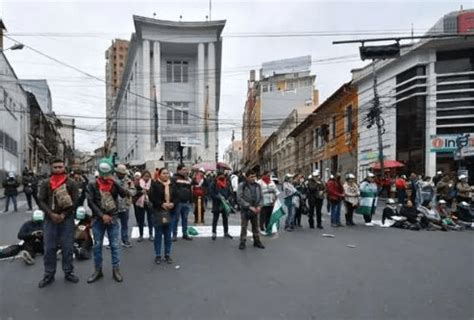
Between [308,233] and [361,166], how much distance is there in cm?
2427

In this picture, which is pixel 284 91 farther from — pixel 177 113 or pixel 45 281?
pixel 45 281

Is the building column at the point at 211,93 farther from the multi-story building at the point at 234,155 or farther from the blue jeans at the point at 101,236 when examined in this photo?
the multi-story building at the point at 234,155

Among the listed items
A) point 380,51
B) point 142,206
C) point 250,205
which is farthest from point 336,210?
point 142,206

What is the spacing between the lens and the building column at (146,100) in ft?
150

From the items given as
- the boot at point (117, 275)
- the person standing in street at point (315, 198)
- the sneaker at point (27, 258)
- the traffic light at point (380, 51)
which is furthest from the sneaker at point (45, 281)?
the person standing in street at point (315, 198)

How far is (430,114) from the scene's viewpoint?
28.8 m

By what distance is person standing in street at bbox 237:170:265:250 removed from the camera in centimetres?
963

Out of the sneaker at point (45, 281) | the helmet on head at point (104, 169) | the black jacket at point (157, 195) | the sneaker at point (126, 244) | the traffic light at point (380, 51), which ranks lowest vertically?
the sneaker at point (126, 244)

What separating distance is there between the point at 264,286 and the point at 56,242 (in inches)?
122

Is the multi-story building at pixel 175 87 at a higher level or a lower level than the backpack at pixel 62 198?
higher

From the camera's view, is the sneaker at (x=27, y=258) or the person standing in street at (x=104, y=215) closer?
the person standing in street at (x=104, y=215)

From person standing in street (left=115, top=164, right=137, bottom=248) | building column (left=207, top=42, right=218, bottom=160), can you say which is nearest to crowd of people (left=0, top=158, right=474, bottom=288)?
person standing in street (left=115, top=164, right=137, bottom=248)

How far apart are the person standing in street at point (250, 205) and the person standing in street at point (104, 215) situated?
328 centimetres

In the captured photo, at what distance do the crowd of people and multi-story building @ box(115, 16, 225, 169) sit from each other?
2715 centimetres
